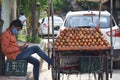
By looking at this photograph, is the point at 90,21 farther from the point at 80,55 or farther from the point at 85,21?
the point at 80,55

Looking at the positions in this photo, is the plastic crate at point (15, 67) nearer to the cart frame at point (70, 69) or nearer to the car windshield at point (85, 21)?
the cart frame at point (70, 69)

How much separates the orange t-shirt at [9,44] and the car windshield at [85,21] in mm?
3600

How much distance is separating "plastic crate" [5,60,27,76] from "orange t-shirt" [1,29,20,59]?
0.74 feet

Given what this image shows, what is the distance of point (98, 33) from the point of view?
8.47 metres

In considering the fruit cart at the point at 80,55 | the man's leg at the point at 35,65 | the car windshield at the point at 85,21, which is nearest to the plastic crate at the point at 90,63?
the fruit cart at the point at 80,55

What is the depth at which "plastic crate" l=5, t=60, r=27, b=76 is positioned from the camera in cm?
917

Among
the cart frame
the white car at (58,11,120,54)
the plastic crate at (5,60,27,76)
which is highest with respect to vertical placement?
the white car at (58,11,120,54)

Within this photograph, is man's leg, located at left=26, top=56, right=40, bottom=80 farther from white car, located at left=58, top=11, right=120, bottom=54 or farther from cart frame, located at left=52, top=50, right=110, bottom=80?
white car, located at left=58, top=11, right=120, bottom=54

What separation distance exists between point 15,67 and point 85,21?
12.2ft

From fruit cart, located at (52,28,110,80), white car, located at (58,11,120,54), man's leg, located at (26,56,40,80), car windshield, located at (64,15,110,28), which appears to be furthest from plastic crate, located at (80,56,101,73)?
car windshield, located at (64,15,110,28)

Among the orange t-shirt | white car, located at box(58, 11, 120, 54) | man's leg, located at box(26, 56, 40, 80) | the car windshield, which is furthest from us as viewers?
the car windshield

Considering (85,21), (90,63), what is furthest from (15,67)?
(85,21)

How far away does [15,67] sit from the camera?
9.27 meters

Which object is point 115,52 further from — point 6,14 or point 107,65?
point 6,14
